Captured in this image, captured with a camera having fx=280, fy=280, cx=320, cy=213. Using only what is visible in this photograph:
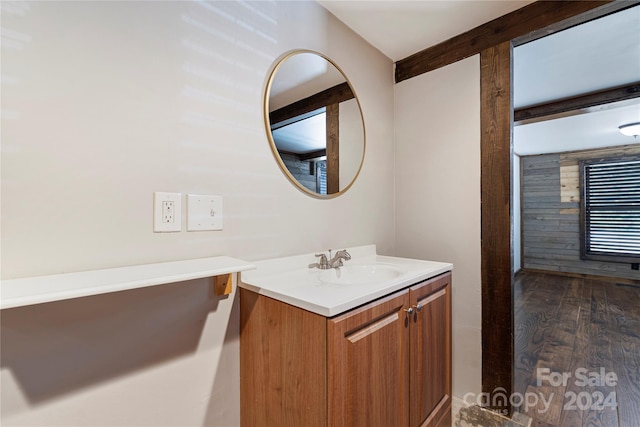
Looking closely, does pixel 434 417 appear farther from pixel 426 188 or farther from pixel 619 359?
pixel 619 359

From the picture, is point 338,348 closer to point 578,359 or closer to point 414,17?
point 414,17

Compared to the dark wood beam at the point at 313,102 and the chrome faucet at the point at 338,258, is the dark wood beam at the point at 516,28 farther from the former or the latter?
the chrome faucet at the point at 338,258

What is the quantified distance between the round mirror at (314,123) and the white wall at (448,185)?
1.44 ft

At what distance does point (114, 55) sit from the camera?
2.79 ft

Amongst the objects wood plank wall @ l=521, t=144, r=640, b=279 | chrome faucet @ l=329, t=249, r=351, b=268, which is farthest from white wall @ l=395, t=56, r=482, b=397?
wood plank wall @ l=521, t=144, r=640, b=279

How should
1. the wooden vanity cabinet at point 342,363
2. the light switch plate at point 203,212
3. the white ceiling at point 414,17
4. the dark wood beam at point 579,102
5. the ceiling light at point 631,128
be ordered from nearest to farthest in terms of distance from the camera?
the wooden vanity cabinet at point 342,363, the light switch plate at point 203,212, the white ceiling at point 414,17, the dark wood beam at point 579,102, the ceiling light at point 631,128

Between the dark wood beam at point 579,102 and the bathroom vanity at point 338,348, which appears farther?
the dark wood beam at point 579,102

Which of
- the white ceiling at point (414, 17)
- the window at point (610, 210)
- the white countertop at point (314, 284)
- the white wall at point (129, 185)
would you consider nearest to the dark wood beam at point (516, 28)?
the white ceiling at point (414, 17)

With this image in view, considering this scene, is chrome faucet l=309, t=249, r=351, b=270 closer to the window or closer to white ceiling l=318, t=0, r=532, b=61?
white ceiling l=318, t=0, r=532, b=61

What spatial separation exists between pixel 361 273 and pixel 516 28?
1.53 m

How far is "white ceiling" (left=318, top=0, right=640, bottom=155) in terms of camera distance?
1.49 meters

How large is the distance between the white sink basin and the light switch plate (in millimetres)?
529

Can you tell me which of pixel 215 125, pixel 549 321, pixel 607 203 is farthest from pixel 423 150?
pixel 607 203

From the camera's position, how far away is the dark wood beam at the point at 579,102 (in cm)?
247
